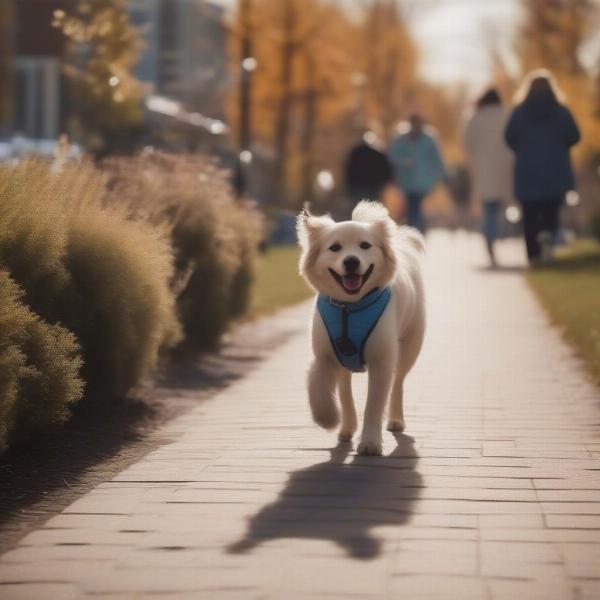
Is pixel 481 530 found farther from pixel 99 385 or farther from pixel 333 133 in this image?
pixel 333 133

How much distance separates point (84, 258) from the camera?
881cm

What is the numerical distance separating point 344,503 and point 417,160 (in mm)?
16918

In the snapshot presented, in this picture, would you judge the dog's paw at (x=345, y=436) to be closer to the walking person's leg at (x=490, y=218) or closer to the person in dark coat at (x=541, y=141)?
the person in dark coat at (x=541, y=141)

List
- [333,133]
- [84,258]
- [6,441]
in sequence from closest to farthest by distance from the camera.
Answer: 1. [6,441]
2. [84,258]
3. [333,133]

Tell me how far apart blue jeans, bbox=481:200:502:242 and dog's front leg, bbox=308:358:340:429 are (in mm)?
16227

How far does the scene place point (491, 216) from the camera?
24.2m

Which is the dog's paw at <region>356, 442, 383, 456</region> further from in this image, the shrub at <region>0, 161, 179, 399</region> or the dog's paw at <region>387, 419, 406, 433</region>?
the shrub at <region>0, 161, 179, 399</region>

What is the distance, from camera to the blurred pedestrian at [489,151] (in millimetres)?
23547

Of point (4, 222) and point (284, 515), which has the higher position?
point (4, 222)

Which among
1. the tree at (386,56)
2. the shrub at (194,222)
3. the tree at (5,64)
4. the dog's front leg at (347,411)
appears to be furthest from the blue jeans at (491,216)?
the tree at (386,56)

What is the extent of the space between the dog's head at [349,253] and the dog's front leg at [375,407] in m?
0.40

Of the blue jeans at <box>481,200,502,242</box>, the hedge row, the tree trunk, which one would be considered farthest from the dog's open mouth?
the tree trunk

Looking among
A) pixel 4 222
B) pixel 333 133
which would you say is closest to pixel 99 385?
pixel 4 222

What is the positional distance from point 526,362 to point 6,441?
19.6 feet
